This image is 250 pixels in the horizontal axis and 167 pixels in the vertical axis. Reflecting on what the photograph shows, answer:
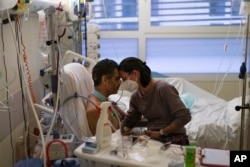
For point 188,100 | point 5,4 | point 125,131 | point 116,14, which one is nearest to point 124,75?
point 125,131

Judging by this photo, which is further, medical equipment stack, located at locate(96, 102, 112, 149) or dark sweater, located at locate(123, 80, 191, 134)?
dark sweater, located at locate(123, 80, 191, 134)

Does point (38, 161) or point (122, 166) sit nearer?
point (122, 166)

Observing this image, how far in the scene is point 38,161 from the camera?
200 centimetres

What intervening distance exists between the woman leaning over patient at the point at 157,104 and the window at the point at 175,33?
2.35 meters

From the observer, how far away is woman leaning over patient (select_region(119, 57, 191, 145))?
6.97 feet

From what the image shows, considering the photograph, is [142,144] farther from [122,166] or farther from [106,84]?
[106,84]

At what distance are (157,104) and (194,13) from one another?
2602mm

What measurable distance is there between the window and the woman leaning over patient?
2.35 meters

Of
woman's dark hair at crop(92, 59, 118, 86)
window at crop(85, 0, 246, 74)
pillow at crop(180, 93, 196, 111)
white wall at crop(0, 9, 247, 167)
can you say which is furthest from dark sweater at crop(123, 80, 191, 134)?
window at crop(85, 0, 246, 74)

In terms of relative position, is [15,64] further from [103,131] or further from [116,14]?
[116,14]

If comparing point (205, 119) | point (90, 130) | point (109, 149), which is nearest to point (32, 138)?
point (90, 130)

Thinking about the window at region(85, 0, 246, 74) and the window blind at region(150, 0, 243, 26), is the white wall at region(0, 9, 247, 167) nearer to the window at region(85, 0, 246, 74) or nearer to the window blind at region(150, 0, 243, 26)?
the window at region(85, 0, 246, 74)

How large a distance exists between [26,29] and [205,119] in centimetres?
194

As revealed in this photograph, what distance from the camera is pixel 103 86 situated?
235cm
